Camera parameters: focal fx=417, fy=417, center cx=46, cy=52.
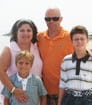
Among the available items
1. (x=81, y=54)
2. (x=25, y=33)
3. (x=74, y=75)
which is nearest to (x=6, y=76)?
(x=25, y=33)

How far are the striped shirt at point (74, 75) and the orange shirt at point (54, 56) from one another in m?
0.29

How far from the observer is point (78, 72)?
17.3 feet

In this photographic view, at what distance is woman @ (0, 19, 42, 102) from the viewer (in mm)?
5648

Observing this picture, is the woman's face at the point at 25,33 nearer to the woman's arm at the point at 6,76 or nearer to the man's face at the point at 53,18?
the woman's arm at the point at 6,76

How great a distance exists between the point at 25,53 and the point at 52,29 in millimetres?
627

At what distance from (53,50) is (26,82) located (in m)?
0.63

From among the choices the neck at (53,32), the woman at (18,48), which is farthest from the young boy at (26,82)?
the neck at (53,32)

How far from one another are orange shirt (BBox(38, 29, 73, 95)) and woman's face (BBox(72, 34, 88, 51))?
0.51m

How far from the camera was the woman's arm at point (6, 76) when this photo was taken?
546 cm

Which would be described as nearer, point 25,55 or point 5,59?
point 25,55

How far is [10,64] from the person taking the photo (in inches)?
225

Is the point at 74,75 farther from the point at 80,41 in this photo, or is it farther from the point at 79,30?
the point at 79,30

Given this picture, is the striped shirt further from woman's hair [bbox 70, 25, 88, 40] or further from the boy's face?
the boy's face

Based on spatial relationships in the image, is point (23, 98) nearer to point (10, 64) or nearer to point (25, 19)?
point (10, 64)
